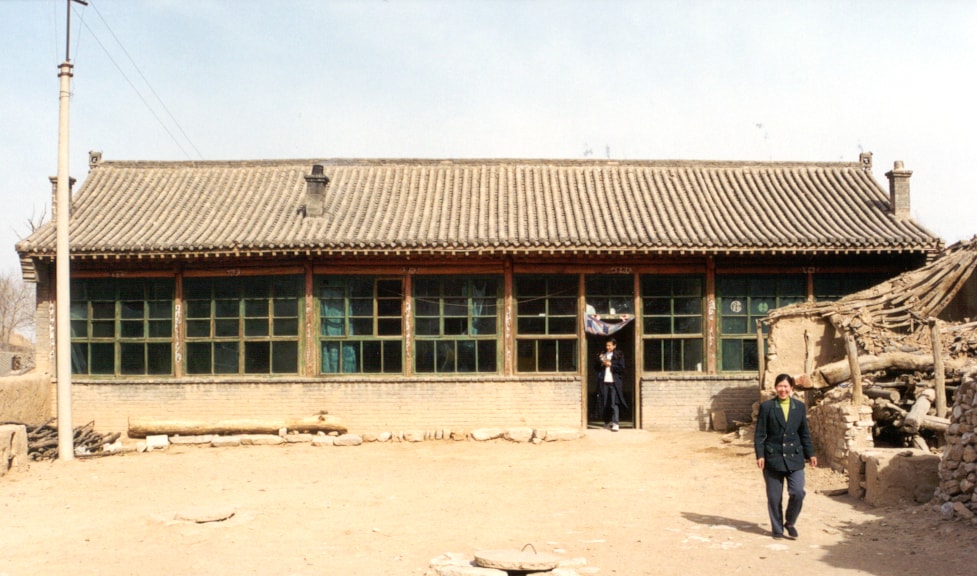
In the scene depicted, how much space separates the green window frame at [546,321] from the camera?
1731cm

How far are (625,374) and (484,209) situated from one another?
449cm

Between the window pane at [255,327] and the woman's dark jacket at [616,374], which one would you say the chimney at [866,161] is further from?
the window pane at [255,327]

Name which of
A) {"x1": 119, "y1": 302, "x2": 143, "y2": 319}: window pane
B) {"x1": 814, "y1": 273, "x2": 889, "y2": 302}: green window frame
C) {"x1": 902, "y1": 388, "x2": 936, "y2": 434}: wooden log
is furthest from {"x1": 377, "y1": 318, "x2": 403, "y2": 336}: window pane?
{"x1": 902, "y1": 388, "x2": 936, "y2": 434}: wooden log

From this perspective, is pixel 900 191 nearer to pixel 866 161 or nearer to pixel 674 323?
pixel 866 161

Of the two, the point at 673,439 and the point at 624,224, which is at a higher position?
the point at 624,224

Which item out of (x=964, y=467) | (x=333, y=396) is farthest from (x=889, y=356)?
(x=333, y=396)

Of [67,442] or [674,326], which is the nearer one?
[67,442]

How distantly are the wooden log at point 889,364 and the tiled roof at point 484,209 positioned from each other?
346cm

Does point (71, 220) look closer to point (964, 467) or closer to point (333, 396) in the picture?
point (333, 396)

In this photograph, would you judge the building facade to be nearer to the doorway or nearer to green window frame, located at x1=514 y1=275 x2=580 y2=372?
green window frame, located at x1=514 y1=275 x2=580 y2=372

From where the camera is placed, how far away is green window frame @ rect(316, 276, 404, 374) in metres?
17.3

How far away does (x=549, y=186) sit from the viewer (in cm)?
1933

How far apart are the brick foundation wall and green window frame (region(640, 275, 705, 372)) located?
29 centimetres

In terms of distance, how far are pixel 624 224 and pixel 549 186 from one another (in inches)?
97.1
